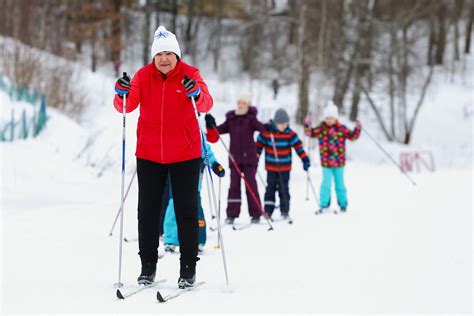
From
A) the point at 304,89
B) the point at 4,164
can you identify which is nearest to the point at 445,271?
the point at 4,164

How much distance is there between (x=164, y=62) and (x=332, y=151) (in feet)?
16.7

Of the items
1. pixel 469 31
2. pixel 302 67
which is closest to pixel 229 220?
pixel 302 67

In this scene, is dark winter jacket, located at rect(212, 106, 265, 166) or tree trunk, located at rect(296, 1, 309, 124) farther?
tree trunk, located at rect(296, 1, 309, 124)

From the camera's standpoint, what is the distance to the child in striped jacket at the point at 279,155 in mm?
8203

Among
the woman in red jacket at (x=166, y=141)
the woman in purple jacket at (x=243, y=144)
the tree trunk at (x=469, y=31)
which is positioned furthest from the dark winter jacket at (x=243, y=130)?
the tree trunk at (x=469, y=31)

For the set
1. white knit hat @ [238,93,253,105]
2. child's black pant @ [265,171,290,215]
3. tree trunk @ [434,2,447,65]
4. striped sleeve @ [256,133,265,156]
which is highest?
tree trunk @ [434,2,447,65]

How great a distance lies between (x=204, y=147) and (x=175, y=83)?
73 cm

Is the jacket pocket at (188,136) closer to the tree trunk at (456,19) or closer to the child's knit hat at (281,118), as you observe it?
the child's knit hat at (281,118)

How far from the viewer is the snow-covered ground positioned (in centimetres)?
402

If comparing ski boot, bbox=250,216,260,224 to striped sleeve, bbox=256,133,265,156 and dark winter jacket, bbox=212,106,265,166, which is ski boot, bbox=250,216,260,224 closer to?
dark winter jacket, bbox=212,106,265,166

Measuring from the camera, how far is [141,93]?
164 inches

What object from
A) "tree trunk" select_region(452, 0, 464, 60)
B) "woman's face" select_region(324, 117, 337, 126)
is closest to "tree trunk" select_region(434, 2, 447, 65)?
"tree trunk" select_region(452, 0, 464, 60)

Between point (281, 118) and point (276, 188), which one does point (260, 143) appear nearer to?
point (281, 118)

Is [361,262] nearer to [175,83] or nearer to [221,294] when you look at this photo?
[221,294]
